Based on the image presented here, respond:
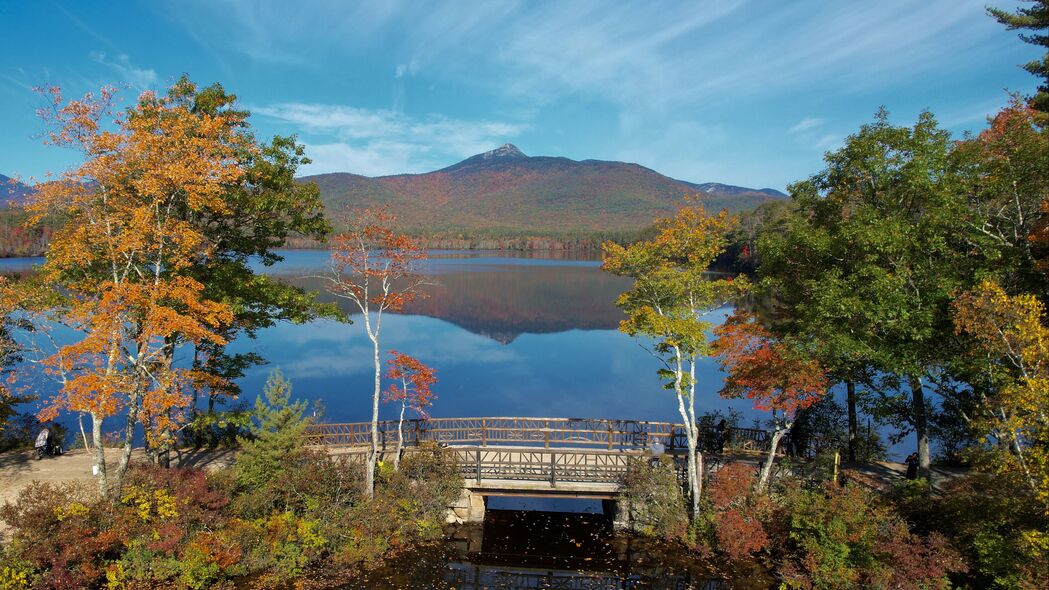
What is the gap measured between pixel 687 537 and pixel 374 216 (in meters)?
14.6

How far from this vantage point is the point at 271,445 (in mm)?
16219

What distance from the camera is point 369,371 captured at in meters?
39.2

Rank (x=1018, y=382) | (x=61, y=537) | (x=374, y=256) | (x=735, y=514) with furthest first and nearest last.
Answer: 1. (x=374, y=256)
2. (x=735, y=514)
3. (x=1018, y=382)
4. (x=61, y=537)

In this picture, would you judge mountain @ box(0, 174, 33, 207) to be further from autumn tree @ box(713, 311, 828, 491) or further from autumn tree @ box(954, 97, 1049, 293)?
autumn tree @ box(954, 97, 1049, 293)

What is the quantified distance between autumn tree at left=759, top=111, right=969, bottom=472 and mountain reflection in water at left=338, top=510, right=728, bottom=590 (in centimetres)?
838

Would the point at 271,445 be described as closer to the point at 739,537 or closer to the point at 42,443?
the point at 42,443

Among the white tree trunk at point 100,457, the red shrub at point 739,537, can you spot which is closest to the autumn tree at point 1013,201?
the red shrub at point 739,537

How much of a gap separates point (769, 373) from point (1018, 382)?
5.99 meters

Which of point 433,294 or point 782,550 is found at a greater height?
point 433,294

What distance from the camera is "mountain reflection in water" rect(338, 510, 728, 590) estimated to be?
1536 cm

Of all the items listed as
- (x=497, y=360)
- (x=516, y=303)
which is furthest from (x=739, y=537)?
(x=516, y=303)

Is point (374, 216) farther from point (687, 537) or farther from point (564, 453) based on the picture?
point (687, 537)

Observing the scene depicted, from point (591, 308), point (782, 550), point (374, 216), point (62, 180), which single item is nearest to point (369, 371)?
point (374, 216)

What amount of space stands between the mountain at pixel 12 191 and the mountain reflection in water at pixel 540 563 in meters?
12.9
